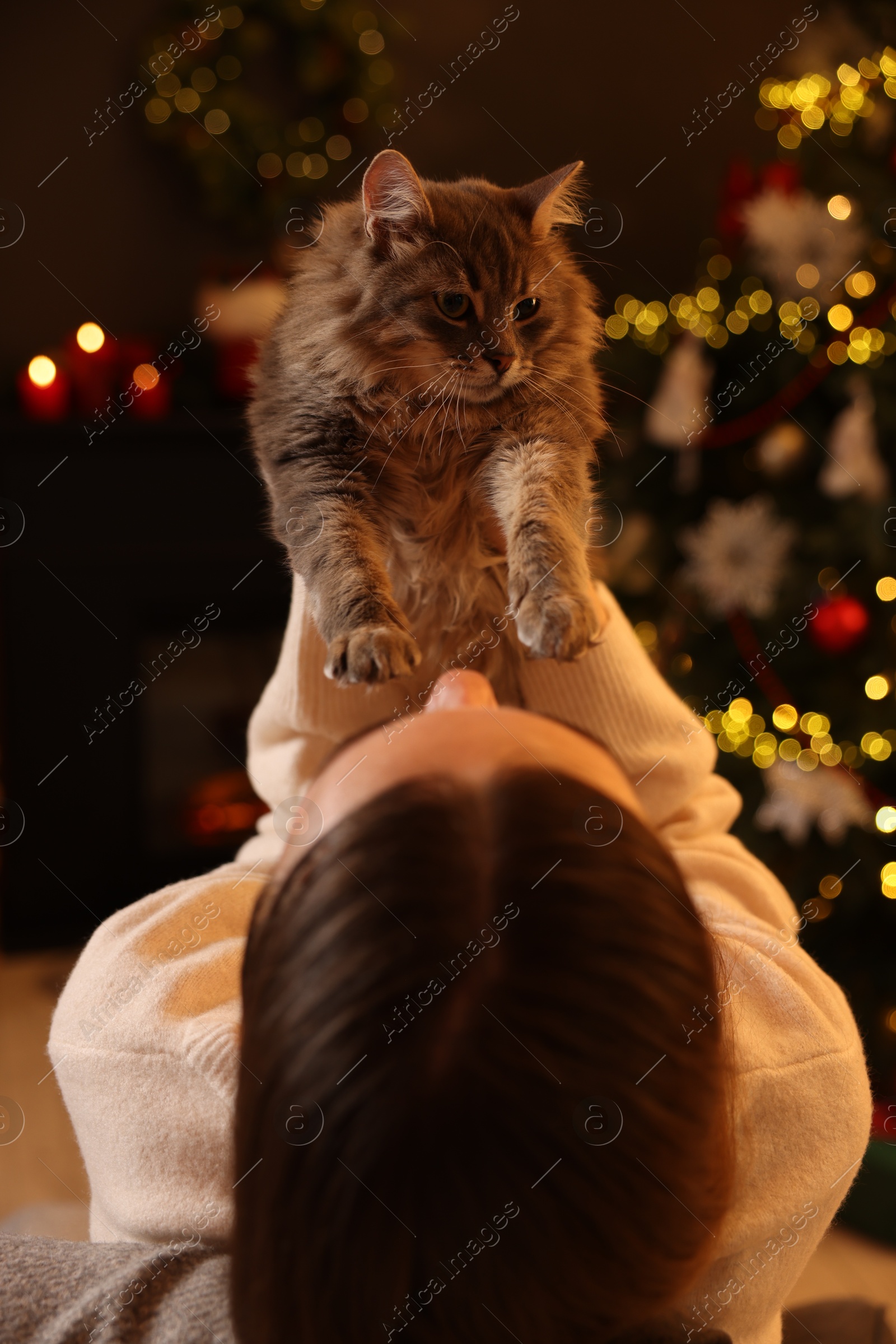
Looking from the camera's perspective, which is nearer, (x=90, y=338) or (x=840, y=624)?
(x=840, y=624)

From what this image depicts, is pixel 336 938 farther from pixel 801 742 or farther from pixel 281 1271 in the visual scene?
pixel 801 742

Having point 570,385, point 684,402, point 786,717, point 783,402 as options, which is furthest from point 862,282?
point 570,385

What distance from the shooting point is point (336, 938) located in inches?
24.0

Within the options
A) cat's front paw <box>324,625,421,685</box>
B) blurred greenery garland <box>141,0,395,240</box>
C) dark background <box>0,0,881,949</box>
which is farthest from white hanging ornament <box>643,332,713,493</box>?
cat's front paw <box>324,625,421,685</box>

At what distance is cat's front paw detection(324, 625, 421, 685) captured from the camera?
785 mm

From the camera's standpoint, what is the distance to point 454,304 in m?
0.94

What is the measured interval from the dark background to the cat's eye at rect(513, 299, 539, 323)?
1.96m

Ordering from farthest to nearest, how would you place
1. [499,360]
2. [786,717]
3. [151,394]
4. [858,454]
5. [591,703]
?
[151,394] → [786,717] → [858,454] → [591,703] → [499,360]

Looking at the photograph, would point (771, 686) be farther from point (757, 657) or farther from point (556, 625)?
point (556, 625)

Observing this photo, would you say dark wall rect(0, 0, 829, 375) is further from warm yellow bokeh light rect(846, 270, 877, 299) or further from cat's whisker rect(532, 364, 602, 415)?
cat's whisker rect(532, 364, 602, 415)

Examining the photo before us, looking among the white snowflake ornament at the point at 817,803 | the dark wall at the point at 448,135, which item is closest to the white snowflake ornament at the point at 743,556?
the white snowflake ornament at the point at 817,803

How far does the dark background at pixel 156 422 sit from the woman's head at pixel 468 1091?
2346 millimetres

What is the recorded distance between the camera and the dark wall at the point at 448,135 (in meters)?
2.84

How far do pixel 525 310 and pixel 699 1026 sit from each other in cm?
68
